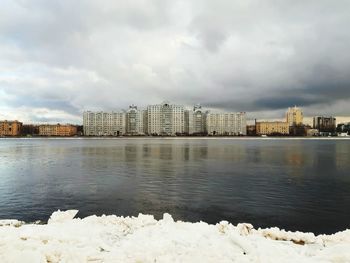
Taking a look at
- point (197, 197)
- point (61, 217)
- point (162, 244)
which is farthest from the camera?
point (197, 197)

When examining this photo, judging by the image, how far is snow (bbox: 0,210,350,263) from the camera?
12.1m

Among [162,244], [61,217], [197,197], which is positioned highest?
[162,244]

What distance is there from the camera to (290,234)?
15.7m

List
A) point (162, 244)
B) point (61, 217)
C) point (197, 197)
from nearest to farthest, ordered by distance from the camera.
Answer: point (162, 244) → point (61, 217) → point (197, 197)

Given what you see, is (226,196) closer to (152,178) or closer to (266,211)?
(266,211)

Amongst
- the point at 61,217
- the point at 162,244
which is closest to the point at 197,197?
the point at 61,217

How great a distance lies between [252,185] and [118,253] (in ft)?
84.5

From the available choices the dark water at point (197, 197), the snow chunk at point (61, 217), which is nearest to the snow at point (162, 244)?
the snow chunk at point (61, 217)

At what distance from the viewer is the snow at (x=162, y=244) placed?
39.6 feet

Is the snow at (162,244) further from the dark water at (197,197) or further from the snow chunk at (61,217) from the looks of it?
the dark water at (197,197)

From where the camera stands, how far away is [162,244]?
13266 mm

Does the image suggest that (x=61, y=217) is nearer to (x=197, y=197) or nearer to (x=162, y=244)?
(x=162, y=244)

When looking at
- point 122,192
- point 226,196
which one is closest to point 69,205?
point 122,192

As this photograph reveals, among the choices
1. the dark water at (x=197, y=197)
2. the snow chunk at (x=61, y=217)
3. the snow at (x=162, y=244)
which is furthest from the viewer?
the dark water at (x=197, y=197)
